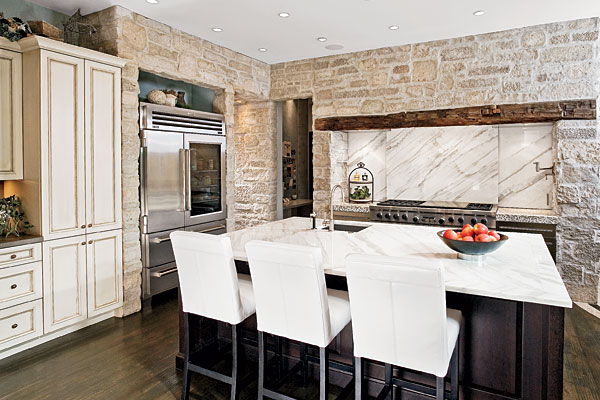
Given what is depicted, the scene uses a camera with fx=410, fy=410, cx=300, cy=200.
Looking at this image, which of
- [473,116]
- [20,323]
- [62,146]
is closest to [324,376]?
[20,323]

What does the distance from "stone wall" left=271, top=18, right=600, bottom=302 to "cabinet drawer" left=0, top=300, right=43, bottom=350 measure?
12.0ft

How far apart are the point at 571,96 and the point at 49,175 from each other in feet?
16.4

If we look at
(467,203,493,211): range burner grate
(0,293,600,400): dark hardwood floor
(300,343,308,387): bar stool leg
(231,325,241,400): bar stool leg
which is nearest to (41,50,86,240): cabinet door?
(0,293,600,400): dark hardwood floor

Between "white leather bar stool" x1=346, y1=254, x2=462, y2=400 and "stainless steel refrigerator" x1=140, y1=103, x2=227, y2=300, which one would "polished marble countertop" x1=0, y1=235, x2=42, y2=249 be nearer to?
"stainless steel refrigerator" x1=140, y1=103, x2=227, y2=300

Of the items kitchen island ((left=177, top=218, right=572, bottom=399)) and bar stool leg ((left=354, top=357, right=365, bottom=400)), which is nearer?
kitchen island ((left=177, top=218, right=572, bottom=399))

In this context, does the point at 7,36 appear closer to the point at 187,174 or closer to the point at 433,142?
the point at 187,174

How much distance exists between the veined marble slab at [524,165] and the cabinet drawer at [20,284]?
4856 millimetres

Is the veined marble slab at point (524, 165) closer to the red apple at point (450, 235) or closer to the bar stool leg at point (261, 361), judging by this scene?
the red apple at point (450, 235)

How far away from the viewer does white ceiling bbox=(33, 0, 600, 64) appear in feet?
12.4

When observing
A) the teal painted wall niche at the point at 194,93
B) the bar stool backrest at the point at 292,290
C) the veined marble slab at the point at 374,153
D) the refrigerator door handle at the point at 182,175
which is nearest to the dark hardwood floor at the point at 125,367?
the bar stool backrest at the point at 292,290

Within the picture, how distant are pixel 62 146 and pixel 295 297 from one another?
2.52 metres

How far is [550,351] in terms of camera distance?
1940mm

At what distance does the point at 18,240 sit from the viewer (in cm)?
308

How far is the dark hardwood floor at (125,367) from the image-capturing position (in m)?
2.59
